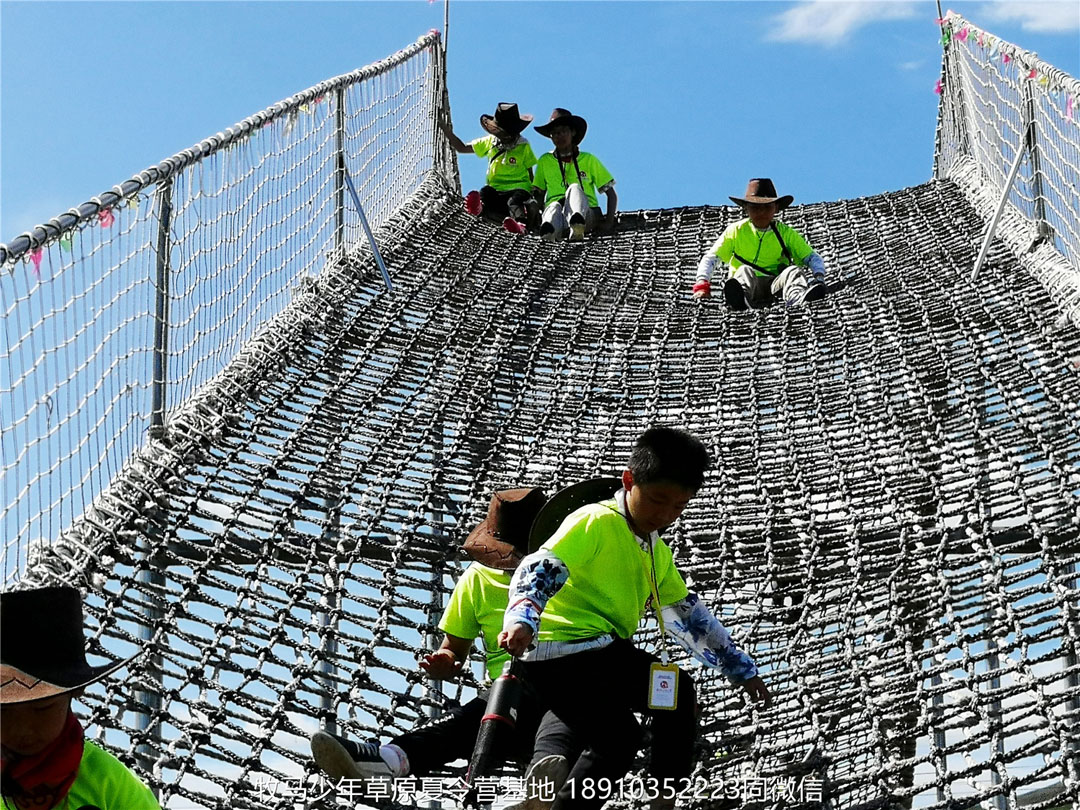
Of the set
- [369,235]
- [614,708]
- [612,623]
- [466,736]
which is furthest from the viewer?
[369,235]

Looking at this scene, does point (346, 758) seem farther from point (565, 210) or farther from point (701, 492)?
point (565, 210)

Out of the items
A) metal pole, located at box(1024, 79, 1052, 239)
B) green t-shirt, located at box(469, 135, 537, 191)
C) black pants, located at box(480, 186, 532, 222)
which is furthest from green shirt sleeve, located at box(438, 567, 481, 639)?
green t-shirt, located at box(469, 135, 537, 191)

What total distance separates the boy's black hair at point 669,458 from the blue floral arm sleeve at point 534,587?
203mm

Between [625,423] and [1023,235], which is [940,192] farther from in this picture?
[625,423]

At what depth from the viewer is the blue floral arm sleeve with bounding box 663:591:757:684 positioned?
279 centimetres

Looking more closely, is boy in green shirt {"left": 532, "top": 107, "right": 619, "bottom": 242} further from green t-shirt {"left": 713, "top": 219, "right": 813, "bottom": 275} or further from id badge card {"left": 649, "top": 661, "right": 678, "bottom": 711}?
id badge card {"left": 649, "top": 661, "right": 678, "bottom": 711}

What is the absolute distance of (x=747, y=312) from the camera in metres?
6.09

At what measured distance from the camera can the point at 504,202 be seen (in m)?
7.88

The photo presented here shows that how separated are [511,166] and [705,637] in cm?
554

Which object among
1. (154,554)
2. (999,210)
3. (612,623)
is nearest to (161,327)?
(154,554)

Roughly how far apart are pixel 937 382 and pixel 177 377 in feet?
7.74

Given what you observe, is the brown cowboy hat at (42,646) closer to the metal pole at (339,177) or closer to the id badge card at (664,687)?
the id badge card at (664,687)

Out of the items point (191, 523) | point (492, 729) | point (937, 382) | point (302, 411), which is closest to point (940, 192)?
point (937, 382)

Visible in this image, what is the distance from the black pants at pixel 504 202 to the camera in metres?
7.79
